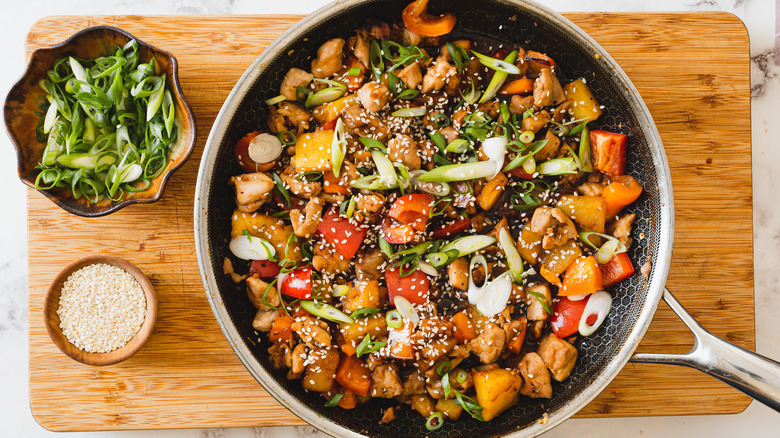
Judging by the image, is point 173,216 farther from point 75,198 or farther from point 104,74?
point 104,74

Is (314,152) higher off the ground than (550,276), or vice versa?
(314,152)

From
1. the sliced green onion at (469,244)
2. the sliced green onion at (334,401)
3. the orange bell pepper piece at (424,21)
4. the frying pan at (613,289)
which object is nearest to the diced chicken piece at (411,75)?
the orange bell pepper piece at (424,21)

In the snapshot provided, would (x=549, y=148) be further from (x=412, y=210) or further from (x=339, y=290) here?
(x=339, y=290)

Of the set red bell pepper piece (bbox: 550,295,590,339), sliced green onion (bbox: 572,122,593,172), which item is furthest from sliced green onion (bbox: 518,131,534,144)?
red bell pepper piece (bbox: 550,295,590,339)

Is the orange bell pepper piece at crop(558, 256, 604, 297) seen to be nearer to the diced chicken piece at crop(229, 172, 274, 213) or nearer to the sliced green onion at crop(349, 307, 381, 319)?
the sliced green onion at crop(349, 307, 381, 319)

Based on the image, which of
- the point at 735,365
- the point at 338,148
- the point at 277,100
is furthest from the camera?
the point at 277,100

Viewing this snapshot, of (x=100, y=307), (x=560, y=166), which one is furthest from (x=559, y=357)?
(x=100, y=307)

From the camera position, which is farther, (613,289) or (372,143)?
(613,289)

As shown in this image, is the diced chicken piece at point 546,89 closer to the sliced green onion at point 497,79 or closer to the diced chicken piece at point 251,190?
the sliced green onion at point 497,79
